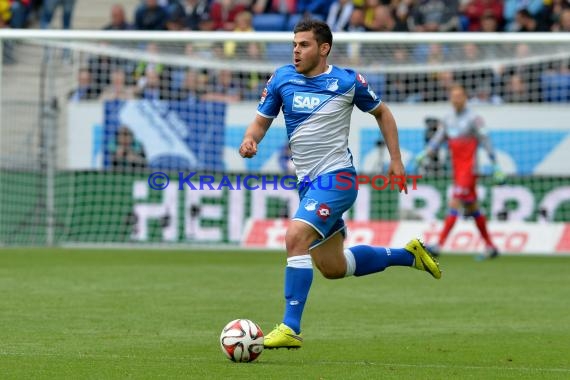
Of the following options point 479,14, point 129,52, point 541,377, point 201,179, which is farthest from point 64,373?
point 479,14

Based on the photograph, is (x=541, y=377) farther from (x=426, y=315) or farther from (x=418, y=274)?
(x=418, y=274)

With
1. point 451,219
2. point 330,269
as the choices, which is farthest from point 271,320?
point 451,219

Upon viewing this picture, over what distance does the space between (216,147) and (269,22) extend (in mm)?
4480

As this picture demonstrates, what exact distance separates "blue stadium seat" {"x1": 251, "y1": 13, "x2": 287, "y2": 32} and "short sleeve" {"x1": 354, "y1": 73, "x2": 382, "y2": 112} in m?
15.2

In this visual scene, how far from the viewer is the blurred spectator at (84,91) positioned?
2092 centimetres

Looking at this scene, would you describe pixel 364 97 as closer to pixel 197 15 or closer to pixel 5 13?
pixel 197 15

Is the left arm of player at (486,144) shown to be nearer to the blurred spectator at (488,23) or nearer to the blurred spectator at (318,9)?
the blurred spectator at (488,23)

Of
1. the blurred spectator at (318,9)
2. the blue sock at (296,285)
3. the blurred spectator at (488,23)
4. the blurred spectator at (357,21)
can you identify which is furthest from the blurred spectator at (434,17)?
the blue sock at (296,285)

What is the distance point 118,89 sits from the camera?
2097cm

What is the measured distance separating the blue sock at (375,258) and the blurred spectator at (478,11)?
14.8m

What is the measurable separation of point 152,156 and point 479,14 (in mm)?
7294

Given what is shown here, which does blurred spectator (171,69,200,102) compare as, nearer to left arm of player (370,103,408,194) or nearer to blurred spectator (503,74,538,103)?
blurred spectator (503,74,538,103)

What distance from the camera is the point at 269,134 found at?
827 inches

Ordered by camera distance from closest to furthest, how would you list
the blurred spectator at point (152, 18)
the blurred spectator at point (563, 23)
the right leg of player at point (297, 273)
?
the right leg of player at point (297, 273)
the blurred spectator at point (563, 23)
the blurred spectator at point (152, 18)
